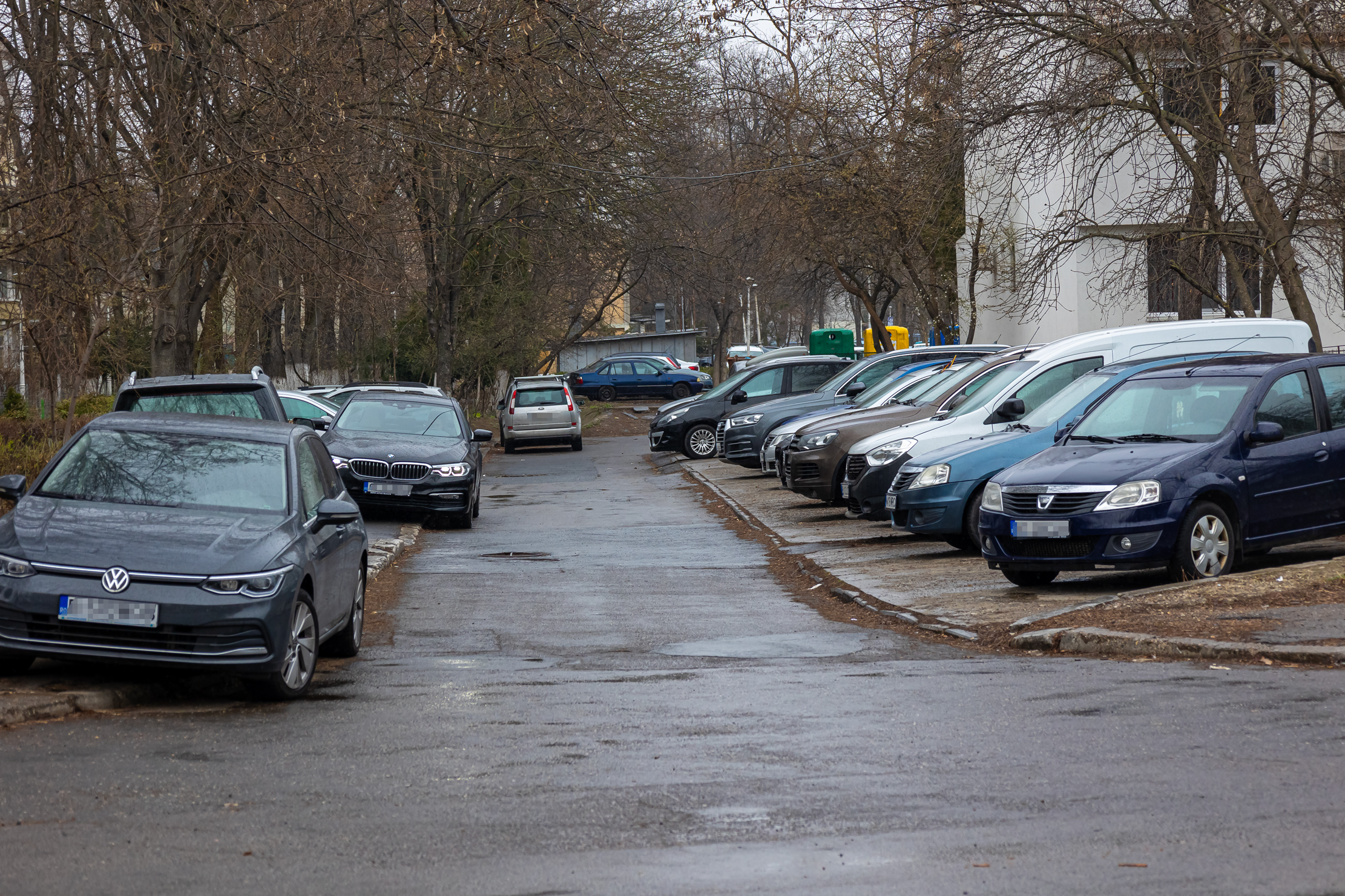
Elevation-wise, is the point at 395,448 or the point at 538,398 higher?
the point at 538,398

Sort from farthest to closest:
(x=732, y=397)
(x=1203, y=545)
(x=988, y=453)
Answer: (x=732, y=397), (x=988, y=453), (x=1203, y=545)

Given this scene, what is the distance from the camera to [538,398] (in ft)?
124

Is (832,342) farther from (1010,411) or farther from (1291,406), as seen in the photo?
(1291,406)

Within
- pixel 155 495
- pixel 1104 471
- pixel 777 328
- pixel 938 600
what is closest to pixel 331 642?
pixel 155 495

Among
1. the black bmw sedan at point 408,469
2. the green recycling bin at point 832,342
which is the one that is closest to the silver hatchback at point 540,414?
the green recycling bin at point 832,342

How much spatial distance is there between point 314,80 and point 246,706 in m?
9.22

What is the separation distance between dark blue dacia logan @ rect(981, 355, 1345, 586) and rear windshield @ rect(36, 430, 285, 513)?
19.1 feet

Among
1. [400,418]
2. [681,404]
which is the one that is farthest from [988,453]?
[681,404]

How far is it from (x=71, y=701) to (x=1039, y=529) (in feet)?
23.3

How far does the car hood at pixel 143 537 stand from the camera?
25.8ft

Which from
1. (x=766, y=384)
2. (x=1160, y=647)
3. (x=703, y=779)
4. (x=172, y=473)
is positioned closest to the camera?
(x=703, y=779)

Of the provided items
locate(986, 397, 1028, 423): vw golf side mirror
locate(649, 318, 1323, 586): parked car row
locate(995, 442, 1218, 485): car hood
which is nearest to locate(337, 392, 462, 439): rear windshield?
locate(649, 318, 1323, 586): parked car row

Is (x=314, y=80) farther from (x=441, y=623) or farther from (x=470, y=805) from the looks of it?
(x=470, y=805)

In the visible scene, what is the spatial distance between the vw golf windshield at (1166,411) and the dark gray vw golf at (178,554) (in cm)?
648
